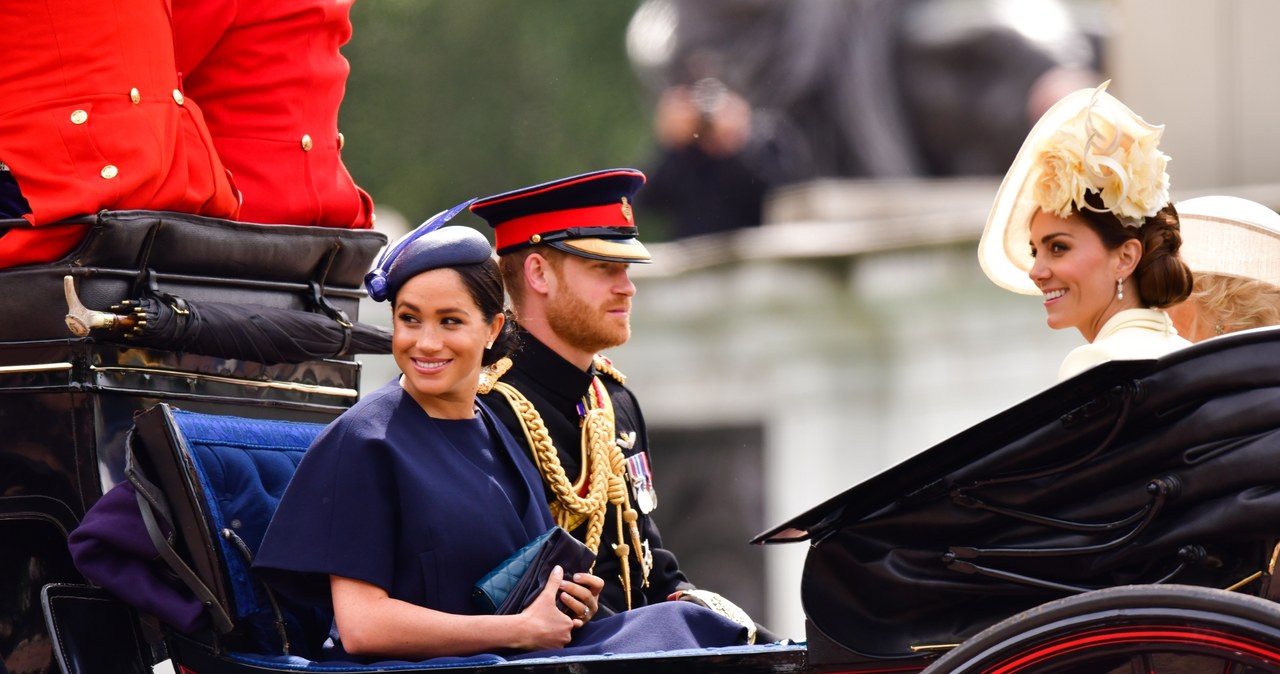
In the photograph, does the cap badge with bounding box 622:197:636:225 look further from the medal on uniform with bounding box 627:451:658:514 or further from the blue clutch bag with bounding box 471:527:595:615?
the blue clutch bag with bounding box 471:527:595:615

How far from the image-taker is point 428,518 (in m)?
3.63

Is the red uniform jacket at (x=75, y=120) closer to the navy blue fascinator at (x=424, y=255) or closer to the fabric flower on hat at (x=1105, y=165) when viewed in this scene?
the navy blue fascinator at (x=424, y=255)

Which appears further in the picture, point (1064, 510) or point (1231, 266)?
point (1231, 266)

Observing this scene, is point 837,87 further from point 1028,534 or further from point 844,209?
point 1028,534

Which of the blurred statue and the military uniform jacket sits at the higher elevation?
the blurred statue

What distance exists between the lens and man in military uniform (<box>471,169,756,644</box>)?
437cm

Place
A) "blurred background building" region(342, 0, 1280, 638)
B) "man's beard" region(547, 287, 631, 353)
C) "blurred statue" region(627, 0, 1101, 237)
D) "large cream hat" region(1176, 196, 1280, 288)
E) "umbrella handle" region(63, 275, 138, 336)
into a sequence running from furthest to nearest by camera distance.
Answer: "blurred statue" region(627, 0, 1101, 237) → "blurred background building" region(342, 0, 1280, 638) → "man's beard" region(547, 287, 631, 353) → "large cream hat" region(1176, 196, 1280, 288) → "umbrella handle" region(63, 275, 138, 336)

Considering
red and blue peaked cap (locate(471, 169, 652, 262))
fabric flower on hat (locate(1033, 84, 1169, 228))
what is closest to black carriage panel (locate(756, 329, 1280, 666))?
fabric flower on hat (locate(1033, 84, 1169, 228))

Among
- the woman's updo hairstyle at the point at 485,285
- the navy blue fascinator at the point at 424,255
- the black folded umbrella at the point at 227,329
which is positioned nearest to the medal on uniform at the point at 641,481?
the black folded umbrella at the point at 227,329

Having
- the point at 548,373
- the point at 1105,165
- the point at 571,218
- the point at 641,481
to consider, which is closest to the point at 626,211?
the point at 571,218

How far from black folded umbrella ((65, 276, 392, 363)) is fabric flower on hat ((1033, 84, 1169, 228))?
1.38 meters

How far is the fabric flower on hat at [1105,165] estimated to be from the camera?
3672 millimetres

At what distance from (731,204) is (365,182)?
852 cm

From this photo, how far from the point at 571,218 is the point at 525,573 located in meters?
1.13
